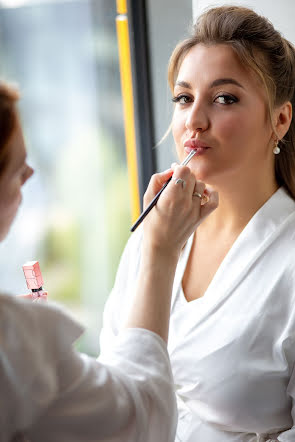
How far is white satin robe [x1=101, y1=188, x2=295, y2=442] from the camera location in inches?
42.6

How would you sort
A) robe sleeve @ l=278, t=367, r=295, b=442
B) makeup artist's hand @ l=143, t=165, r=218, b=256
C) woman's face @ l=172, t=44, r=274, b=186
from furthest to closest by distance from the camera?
woman's face @ l=172, t=44, r=274, b=186, robe sleeve @ l=278, t=367, r=295, b=442, makeup artist's hand @ l=143, t=165, r=218, b=256

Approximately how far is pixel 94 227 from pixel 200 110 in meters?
1.09

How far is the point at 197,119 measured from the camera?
1.21 m

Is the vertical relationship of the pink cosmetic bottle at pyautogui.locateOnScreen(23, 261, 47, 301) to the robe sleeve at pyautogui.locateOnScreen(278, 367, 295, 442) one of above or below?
above

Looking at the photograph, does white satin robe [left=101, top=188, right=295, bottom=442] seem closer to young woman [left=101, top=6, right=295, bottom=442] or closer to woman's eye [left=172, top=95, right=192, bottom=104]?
young woman [left=101, top=6, right=295, bottom=442]

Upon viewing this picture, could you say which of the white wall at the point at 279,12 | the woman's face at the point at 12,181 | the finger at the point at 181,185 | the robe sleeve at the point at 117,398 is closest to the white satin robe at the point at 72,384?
the robe sleeve at the point at 117,398

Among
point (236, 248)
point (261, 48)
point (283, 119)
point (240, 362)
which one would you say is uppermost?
point (261, 48)

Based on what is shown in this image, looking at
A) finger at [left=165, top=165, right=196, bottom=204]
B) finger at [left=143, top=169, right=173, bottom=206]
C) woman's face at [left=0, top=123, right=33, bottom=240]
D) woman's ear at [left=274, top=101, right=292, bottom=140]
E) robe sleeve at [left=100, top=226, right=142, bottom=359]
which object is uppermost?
woman's face at [left=0, top=123, right=33, bottom=240]

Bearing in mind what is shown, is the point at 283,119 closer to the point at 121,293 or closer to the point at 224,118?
the point at 224,118

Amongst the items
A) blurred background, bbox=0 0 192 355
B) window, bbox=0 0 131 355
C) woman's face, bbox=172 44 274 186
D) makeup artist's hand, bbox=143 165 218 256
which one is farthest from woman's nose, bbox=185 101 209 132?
window, bbox=0 0 131 355

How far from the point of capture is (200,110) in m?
1.22

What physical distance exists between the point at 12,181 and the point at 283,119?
777 mm

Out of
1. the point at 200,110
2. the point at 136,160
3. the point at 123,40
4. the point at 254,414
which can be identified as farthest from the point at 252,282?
the point at 123,40

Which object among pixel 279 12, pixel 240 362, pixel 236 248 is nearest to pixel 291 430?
pixel 240 362
